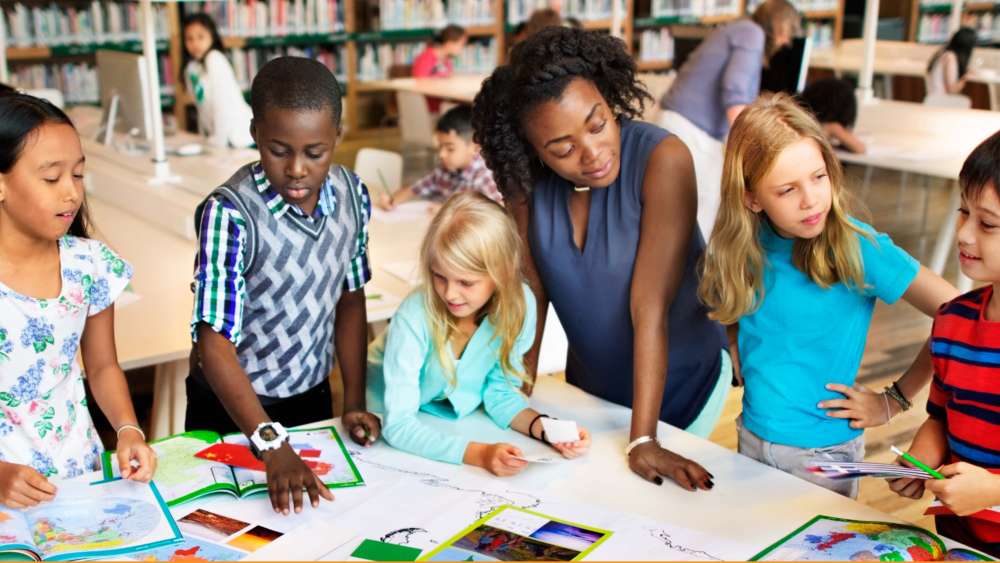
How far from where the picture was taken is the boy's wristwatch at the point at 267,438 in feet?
4.36

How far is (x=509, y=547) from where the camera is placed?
120cm

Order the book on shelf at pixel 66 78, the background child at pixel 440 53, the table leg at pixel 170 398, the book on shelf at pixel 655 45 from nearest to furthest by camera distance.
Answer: the table leg at pixel 170 398
the book on shelf at pixel 66 78
the background child at pixel 440 53
the book on shelf at pixel 655 45

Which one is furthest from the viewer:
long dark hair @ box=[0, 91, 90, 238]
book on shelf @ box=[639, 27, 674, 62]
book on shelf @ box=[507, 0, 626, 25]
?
book on shelf @ box=[639, 27, 674, 62]

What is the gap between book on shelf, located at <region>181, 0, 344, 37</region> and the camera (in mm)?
6984

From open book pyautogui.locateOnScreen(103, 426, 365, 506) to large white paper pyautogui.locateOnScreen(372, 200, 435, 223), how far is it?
1.64 meters

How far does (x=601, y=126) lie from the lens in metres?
1.46

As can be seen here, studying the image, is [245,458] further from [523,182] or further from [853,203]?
[853,203]

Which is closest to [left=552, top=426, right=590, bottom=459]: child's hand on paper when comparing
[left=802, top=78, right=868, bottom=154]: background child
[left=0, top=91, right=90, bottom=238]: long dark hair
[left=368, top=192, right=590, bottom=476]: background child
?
[left=368, top=192, right=590, bottom=476]: background child

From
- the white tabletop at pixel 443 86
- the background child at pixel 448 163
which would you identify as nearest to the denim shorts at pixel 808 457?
the background child at pixel 448 163

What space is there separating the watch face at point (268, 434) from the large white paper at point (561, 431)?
17.8 inches

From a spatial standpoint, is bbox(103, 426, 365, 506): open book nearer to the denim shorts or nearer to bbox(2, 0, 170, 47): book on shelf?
the denim shorts

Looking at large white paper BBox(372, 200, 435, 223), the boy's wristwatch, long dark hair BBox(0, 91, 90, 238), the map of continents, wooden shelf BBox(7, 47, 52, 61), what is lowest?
the map of continents

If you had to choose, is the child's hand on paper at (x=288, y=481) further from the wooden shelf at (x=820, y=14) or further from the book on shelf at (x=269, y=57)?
the wooden shelf at (x=820, y=14)

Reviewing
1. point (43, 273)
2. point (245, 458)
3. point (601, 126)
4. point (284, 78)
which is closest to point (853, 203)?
point (601, 126)
